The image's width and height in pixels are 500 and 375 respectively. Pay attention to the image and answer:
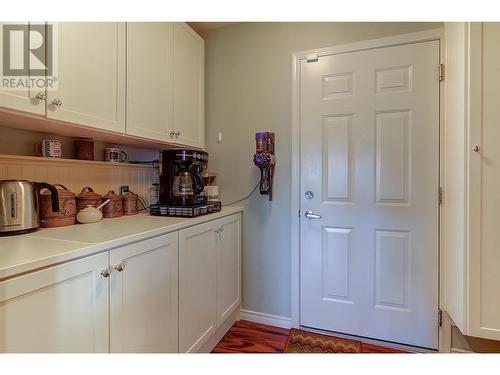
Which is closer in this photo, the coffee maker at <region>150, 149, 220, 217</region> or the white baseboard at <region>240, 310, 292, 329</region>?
the coffee maker at <region>150, 149, 220, 217</region>

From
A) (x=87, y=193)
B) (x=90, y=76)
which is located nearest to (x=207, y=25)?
(x=90, y=76)

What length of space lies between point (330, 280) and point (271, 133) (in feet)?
3.88

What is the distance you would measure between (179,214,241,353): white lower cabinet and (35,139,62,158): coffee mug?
808mm

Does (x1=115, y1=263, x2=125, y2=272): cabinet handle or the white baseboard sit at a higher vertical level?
(x1=115, y1=263, x2=125, y2=272): cabinet handle

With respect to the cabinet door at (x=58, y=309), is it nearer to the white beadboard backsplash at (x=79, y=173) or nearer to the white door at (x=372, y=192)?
the white beadboard backsplash at (x=79, y=173)

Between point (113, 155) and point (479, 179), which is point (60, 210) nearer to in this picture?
point (113, 155)

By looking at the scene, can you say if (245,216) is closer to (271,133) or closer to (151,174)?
(271,133)

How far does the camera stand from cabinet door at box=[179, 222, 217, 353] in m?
1.33

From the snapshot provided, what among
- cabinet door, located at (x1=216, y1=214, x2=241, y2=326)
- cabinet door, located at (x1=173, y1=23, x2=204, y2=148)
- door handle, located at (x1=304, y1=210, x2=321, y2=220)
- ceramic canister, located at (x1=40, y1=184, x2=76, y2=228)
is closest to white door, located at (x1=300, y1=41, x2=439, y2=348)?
door handle, located at (x1=304, y1=210, x2=321, y2=220)

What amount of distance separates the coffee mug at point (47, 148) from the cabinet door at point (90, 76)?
1.05 feet

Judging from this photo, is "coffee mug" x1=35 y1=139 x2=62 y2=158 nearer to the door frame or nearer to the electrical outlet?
the electrical outlet

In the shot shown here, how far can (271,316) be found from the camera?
200 centimetres

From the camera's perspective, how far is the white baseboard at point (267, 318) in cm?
195
